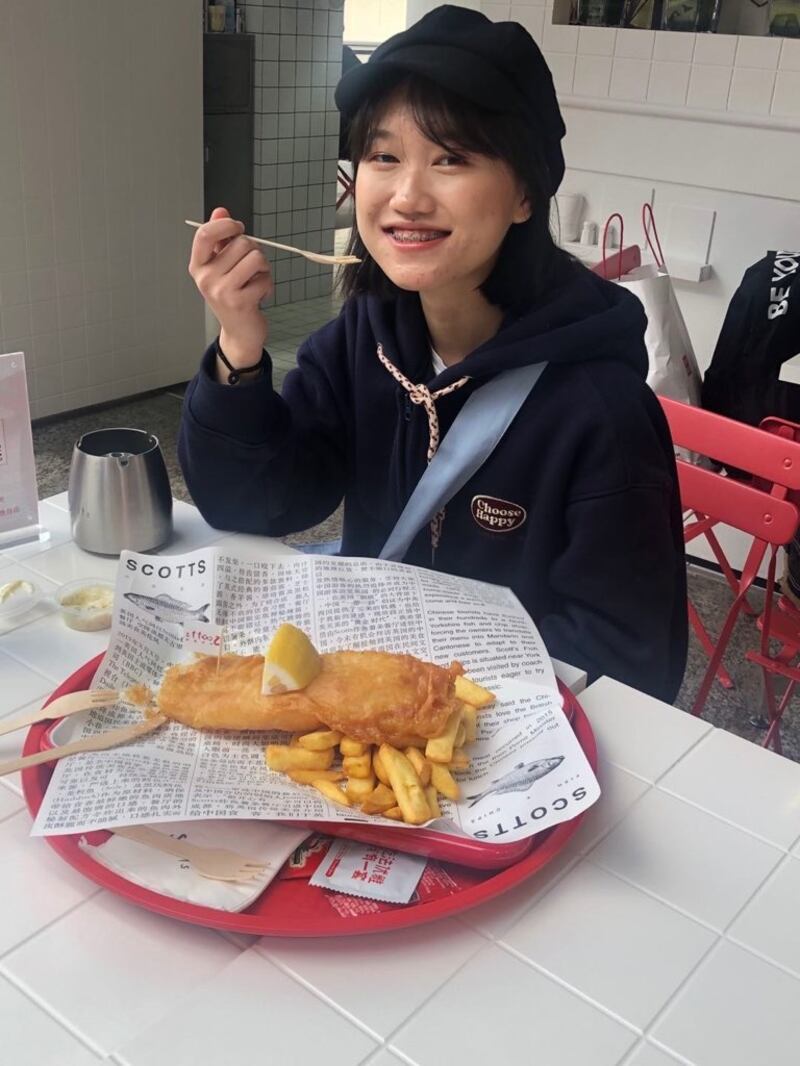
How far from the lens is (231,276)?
3.62ft

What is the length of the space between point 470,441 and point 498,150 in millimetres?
321

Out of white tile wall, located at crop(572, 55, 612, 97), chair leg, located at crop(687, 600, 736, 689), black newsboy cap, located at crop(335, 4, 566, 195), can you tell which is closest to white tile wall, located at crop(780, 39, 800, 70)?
white tile wall, located at crop(572, 55, 612, 97)

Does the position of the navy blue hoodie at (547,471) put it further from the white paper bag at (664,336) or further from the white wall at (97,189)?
the white wall at (97,189)

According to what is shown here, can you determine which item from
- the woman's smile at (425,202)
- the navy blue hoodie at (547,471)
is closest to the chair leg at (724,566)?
the navy blue hoodie at (547,471)

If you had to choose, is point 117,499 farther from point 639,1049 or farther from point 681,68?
point 681,68

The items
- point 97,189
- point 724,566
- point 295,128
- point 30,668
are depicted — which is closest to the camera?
point 30,668

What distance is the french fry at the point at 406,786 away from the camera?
70 centimetres

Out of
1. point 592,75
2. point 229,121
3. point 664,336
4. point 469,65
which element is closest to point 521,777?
point 469,65

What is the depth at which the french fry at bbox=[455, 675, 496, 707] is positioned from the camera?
818 mm

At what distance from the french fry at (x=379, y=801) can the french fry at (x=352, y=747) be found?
35 mm

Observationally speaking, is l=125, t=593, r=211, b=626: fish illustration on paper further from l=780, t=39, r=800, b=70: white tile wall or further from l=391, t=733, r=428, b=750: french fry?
l=780, t=39, r=800, b=70: white tile wall

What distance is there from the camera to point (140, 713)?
824 millimetres

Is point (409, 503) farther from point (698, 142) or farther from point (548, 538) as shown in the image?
point (698, 142)

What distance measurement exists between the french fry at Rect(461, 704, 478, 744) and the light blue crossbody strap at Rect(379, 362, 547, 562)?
0.43m
